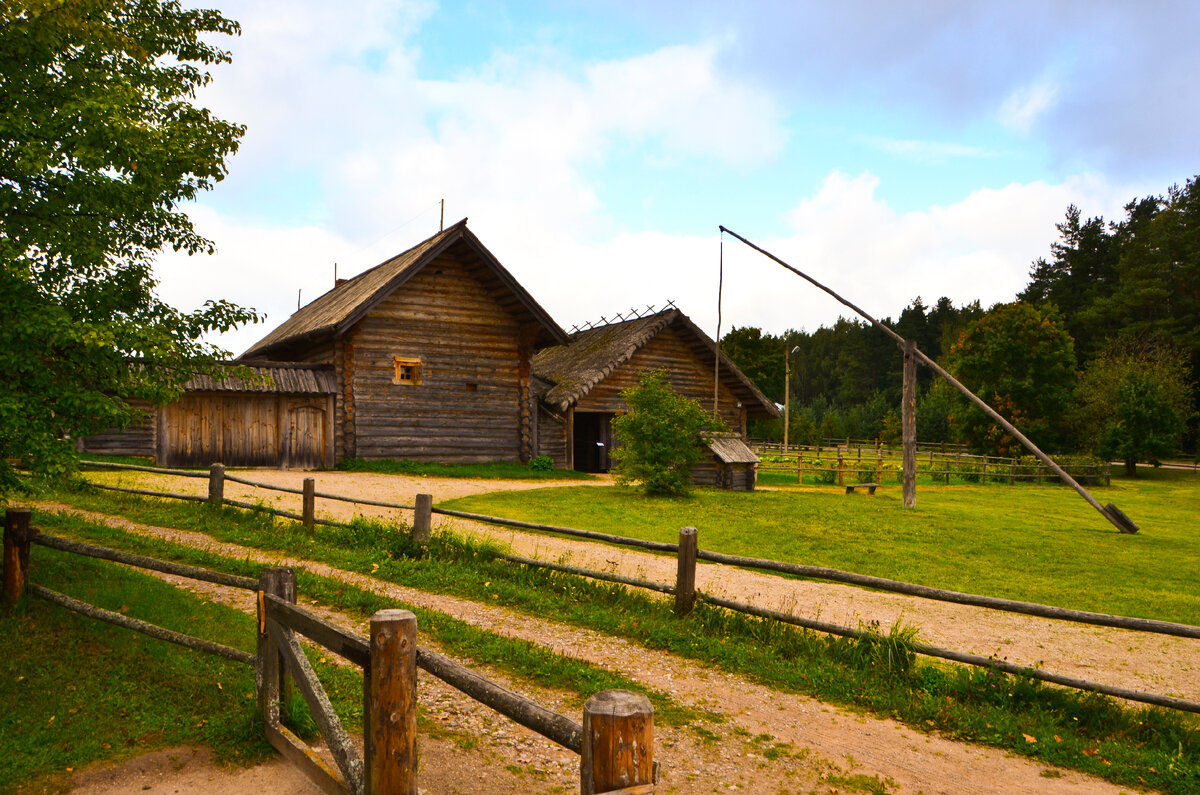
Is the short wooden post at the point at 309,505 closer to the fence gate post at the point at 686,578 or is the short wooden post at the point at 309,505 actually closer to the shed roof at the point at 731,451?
the fence gate post at the point at 686,578

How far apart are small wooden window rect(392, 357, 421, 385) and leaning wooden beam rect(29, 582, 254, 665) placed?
17.2m

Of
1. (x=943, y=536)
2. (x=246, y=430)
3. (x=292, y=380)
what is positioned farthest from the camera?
(x=292, y=380)

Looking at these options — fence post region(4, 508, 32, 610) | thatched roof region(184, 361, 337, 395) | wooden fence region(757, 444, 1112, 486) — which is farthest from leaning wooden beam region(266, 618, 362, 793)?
wooden fence region(757, 444, 1112, 486)

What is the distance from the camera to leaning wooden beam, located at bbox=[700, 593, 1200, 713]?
18.5 ft

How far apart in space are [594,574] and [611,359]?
19306 mm

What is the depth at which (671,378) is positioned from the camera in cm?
3011

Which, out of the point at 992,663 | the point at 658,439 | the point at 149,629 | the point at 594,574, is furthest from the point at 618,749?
the point at 658,439

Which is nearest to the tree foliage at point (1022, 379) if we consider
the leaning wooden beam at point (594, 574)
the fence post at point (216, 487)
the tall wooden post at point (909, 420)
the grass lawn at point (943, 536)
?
the grass lawn at point (943, 536)

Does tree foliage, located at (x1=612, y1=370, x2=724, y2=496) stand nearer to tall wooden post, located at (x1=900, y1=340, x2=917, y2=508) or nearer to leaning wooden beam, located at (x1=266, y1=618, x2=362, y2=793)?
tall wooden post, located at (x1=900, y1=340, x2=917, y2=508)

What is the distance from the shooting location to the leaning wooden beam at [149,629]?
209 inches

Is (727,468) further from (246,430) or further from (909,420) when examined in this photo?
(246,430)

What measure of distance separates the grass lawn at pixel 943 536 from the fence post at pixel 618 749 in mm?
9616

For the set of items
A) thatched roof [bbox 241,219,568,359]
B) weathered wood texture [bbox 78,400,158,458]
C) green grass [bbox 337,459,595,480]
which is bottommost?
green grass [bbox 337,459,595,480]

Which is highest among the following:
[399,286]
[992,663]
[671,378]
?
[399,286]
